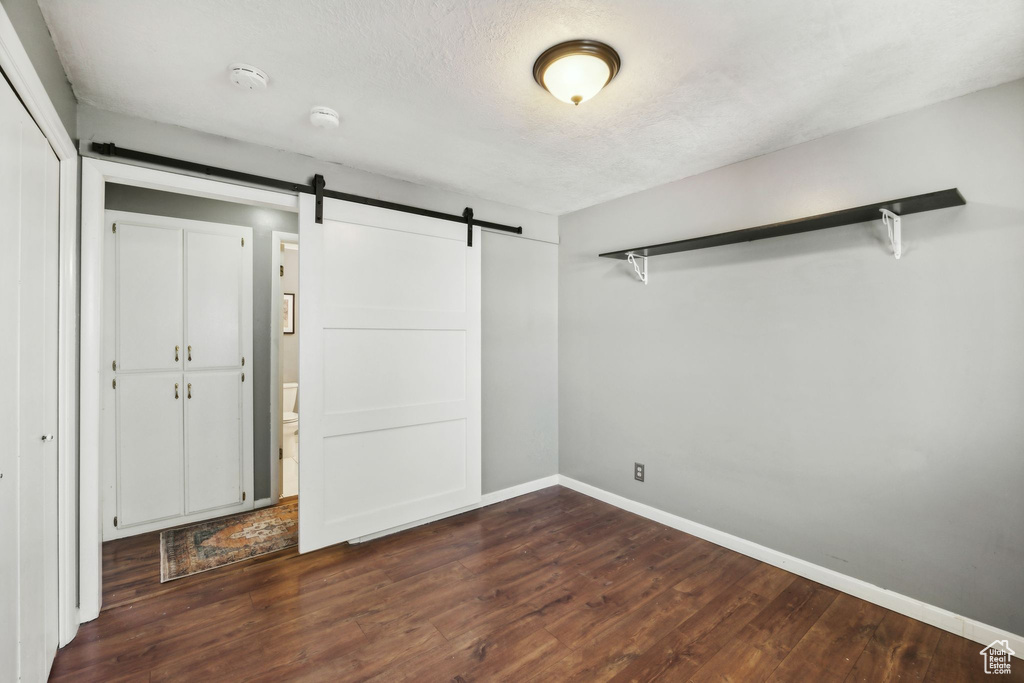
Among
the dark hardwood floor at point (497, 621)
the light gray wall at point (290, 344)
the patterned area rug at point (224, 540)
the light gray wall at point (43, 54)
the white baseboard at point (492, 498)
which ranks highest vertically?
the light gray wall at point (43, 54)

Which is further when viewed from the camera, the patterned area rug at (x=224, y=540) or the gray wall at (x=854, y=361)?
the patterned area rug at (x=224, y=540)

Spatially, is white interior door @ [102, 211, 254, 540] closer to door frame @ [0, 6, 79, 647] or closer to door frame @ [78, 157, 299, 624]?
door frame @ [78, 157, 299, 624]

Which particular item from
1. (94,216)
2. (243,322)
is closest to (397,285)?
(243,322)

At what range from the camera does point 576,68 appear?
1.77 meters

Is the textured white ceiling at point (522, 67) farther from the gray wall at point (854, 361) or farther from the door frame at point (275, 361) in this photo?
the door frame at point (275, 361)

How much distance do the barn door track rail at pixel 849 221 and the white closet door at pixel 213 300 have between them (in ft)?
9.83

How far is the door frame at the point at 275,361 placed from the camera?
3.54m

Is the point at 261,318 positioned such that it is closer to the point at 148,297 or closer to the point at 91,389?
the point at 148,297

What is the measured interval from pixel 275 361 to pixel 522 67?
2839 mm

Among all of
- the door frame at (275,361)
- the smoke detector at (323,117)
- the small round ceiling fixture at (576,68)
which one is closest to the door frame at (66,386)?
the smoke detector at (323,117)

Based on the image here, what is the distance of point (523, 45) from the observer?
172 cm

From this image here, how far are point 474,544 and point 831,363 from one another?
7.71 ft

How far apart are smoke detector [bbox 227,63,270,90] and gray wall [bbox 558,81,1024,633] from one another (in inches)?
98.8

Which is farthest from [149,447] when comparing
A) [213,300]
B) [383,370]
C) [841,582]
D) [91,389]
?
→ [841,582]
